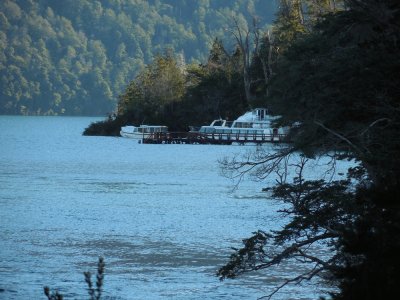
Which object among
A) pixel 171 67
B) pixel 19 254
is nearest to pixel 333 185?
pixel 19 254

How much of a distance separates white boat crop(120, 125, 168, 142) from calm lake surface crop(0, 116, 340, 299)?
3654cm

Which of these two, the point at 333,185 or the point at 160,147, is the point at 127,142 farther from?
the point at 333,185

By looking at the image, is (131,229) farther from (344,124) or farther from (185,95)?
(185,95)

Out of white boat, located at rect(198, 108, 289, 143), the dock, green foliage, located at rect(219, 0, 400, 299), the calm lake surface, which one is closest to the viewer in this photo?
green foliage, located at rect(219, 0, 400, 299)

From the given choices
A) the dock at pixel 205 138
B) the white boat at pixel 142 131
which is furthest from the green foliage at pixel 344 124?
the white boat at pixel 142 131

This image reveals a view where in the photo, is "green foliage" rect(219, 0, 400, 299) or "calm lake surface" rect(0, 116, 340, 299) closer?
"green foliage" rect(219, 0, 400, 299)

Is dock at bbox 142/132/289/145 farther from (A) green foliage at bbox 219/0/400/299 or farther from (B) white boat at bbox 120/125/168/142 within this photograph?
(A) green foliage at bbox 219/0/400/299

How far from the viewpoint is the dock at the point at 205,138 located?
292 feet

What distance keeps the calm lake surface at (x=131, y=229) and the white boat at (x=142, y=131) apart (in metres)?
36.5

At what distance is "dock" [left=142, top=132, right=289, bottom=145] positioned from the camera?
88.9 meters

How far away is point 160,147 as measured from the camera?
90000mm

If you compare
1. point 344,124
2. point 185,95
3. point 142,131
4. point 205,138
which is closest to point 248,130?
point 205,138

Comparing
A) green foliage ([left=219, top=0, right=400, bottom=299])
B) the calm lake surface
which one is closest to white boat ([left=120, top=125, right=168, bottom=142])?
the calm lake surface

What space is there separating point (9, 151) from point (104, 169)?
2455 cm
